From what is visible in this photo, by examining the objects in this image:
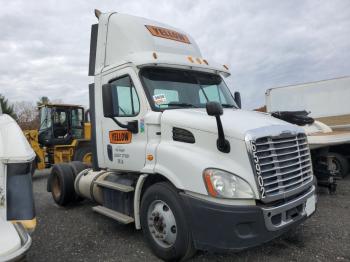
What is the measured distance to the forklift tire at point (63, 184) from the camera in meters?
6.70

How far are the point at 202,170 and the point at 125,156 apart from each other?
1686 millimetres

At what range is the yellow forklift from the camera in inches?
464

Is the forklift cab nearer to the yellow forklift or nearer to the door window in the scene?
the yellow forklift

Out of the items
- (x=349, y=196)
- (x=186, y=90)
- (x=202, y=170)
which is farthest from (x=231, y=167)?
(x=349, y=196)

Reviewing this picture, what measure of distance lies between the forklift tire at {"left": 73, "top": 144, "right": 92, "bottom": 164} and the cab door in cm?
685

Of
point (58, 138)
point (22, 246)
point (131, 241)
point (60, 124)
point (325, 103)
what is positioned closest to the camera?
point (22, 246)

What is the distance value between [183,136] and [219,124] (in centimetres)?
62

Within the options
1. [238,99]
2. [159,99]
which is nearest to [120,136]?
[159,99]

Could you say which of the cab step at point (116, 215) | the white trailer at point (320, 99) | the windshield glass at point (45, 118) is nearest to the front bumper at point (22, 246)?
the cab step at point (116, 215)

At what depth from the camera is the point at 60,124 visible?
12234 mm

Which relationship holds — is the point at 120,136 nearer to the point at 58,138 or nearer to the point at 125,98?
the point at 125,98

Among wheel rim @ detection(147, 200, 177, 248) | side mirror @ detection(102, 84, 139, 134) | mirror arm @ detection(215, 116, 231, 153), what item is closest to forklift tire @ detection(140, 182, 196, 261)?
wheel rim @ detection(147, 200, 177, 248)

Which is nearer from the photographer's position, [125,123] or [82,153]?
[125,123]

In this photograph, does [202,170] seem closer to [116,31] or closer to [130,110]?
[130,110]
